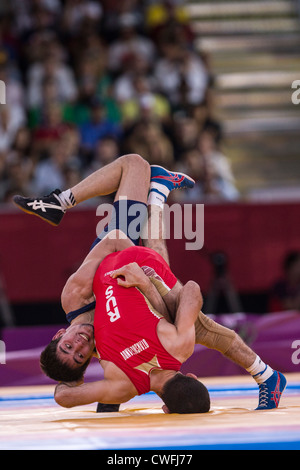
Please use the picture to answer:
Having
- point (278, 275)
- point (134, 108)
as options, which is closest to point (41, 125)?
point (134, 108)

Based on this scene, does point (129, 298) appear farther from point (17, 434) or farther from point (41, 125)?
point (41, 125)

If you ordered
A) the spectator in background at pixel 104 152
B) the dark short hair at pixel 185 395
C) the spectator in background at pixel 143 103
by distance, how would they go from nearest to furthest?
1. the dark short hair at pixel 185 395
2. the spectator in background at pixel 104 152
3. the spectator in background at pixel 143 103

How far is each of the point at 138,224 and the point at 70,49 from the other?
519cm

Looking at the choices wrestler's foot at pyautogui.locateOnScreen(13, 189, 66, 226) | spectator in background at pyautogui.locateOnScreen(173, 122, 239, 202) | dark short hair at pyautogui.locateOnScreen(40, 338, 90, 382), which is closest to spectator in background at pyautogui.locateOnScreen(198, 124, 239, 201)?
→ spectator in background at pyautogui.locateOnScreen(173, 122, 239, 202)

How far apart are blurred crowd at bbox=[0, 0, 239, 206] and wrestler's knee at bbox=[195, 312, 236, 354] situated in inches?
122

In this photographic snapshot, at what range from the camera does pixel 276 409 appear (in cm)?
348

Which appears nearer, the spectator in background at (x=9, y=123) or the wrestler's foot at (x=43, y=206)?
the wrestler's foot at (x=43, y=206)

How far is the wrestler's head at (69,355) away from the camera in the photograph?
3.52 metres

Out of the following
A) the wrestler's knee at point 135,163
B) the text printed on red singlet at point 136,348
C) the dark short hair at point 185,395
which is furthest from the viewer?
Answer: the wrestler's knee at point 135,163

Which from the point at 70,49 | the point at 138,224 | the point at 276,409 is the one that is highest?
the point at 70,49

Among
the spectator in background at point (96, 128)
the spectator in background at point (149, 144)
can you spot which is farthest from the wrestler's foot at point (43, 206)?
the spectator in background at point (96, 128)

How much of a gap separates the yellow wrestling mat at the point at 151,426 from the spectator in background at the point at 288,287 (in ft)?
7.62

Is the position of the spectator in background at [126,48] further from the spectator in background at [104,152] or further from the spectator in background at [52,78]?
the spectator in background at [104,152]

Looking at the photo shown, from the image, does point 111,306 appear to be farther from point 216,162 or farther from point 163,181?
point 216,162
